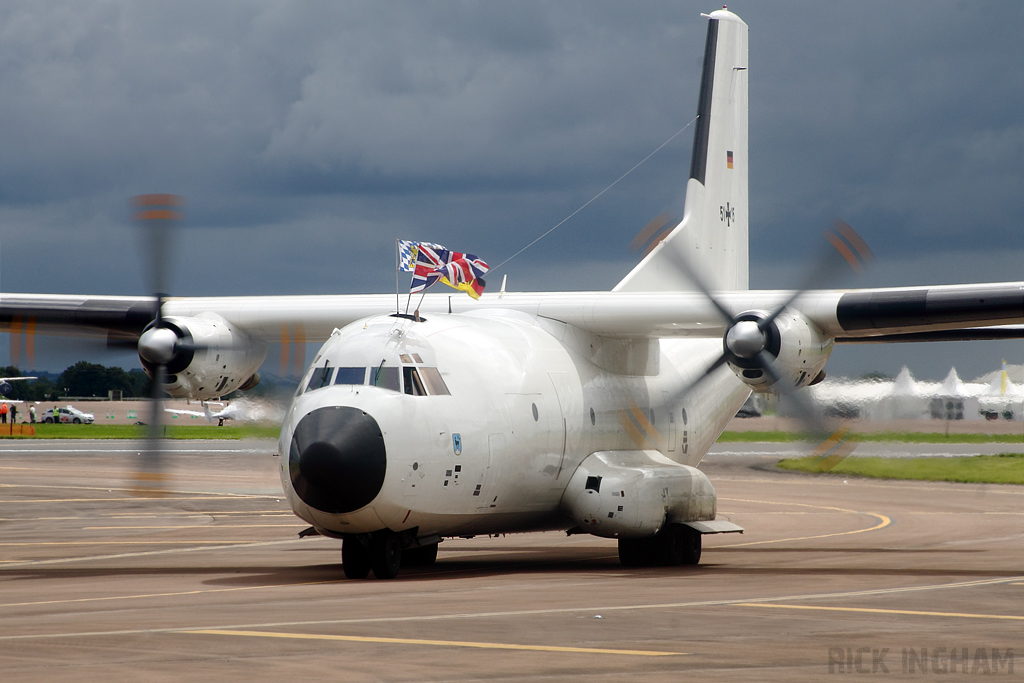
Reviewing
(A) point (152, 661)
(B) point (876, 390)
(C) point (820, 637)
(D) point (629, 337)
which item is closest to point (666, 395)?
(D) point (629, 337)

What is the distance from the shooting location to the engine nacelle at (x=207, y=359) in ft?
61.3

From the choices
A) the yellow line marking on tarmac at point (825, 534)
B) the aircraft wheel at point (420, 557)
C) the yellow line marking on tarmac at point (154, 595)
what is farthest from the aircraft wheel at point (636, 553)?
the yellow line marking on tarmac at point (154, 595)

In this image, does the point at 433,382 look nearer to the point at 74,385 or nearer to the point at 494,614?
the point at 494,614

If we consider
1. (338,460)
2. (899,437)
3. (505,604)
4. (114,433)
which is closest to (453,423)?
(338,460)

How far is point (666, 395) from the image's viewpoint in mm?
21484

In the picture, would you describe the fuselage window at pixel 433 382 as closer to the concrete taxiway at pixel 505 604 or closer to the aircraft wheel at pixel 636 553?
the concrete taxiway at pixel 505 604

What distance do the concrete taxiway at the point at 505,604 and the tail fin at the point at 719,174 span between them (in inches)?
210

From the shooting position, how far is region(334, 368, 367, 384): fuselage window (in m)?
15.4

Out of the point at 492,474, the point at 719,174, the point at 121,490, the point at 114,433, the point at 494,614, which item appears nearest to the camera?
the point at 494,614

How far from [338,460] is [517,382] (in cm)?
359

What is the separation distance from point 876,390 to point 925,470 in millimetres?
18331

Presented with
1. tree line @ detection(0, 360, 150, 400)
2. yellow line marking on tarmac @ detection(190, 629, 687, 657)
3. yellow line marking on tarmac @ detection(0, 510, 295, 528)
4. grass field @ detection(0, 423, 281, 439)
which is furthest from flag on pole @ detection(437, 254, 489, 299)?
tree line @ detection(0, 360, 150, 400)

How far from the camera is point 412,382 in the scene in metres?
15.5

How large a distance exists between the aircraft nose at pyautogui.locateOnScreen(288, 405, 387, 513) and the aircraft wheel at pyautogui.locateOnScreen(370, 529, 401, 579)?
1166mm
